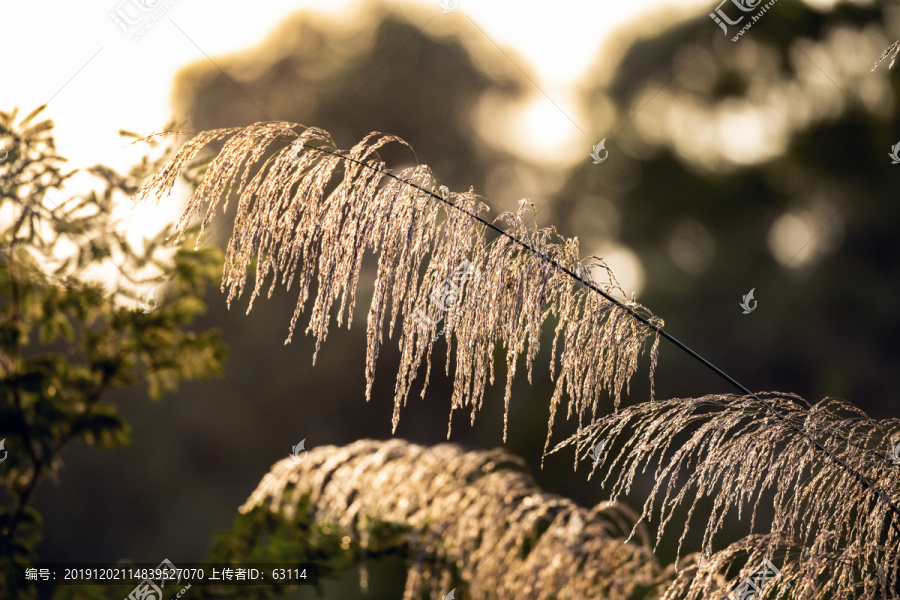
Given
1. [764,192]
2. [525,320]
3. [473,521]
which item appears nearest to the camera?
[525,320]

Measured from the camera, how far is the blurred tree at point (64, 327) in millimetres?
1787

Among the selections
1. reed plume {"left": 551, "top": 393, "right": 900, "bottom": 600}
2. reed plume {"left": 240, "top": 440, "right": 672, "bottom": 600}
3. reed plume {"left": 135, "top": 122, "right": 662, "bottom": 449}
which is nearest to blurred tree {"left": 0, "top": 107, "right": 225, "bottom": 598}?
reed plume {"left": 240, "top": 440, "right": 672, "bottom": 600}

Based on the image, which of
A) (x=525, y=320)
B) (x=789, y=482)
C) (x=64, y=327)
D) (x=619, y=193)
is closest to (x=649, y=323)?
(x=525, y=320)

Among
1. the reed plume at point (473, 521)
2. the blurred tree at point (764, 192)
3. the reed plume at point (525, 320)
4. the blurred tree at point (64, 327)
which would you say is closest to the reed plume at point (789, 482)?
the reed plume at point (525, 320)

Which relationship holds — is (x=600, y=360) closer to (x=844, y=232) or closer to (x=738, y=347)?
(x=738, y=347)

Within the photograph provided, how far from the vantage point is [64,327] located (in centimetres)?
187

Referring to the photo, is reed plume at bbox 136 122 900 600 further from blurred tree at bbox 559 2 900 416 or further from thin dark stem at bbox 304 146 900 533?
blurred tree at bbox 559 2 900 416

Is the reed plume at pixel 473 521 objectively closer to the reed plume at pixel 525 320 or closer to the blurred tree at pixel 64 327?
the reed plume at pixel 525 320

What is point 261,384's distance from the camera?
480 centimetres

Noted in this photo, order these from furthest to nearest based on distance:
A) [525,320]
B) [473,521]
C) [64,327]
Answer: [64,327] → [473,521] → [525,320]

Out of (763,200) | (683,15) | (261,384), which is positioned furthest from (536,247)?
(683,15)

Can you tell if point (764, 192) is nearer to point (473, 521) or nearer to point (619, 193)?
point (619, 193)

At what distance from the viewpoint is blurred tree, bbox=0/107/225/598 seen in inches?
70.4

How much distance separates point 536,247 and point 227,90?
4.98 metres
